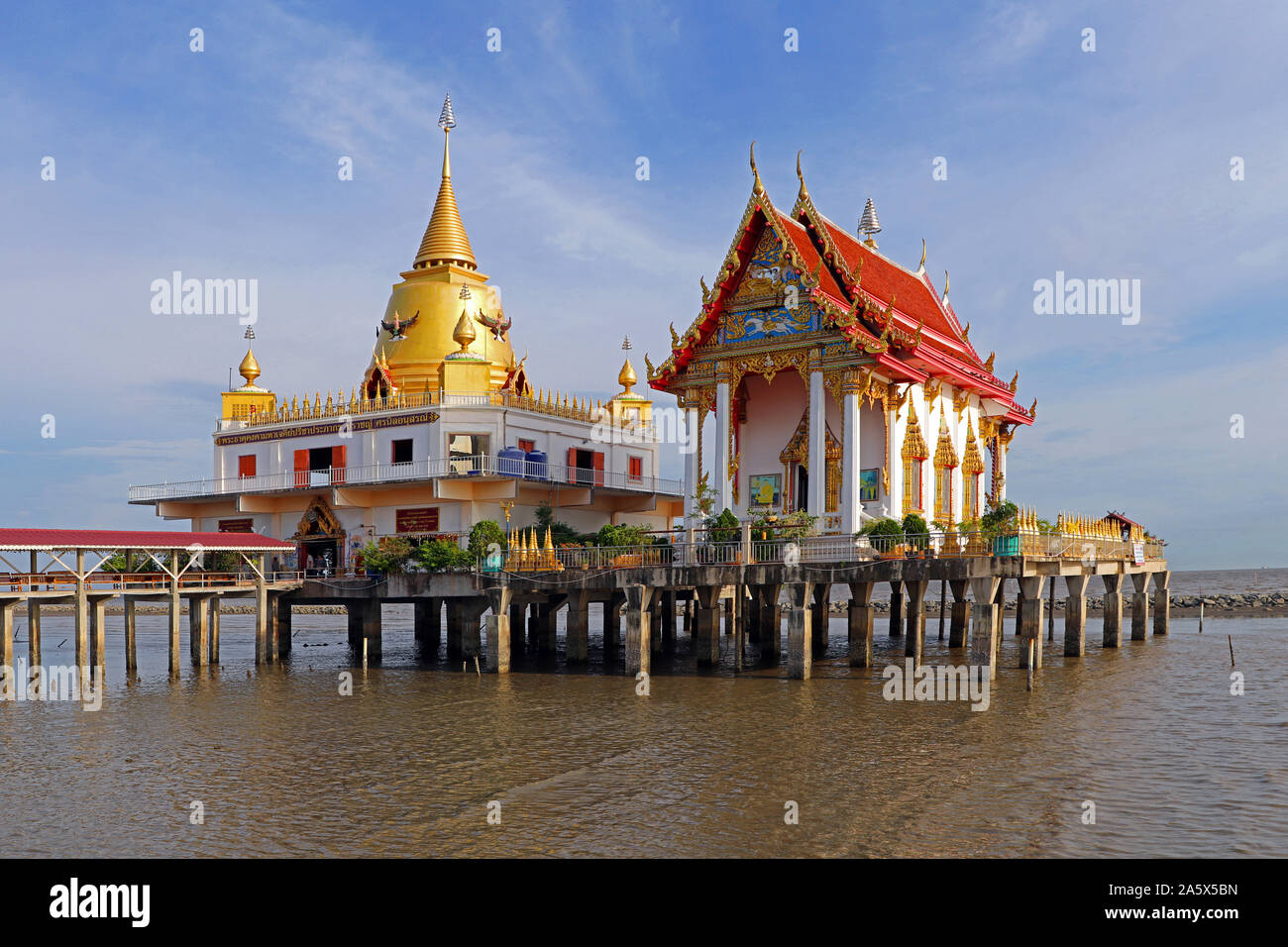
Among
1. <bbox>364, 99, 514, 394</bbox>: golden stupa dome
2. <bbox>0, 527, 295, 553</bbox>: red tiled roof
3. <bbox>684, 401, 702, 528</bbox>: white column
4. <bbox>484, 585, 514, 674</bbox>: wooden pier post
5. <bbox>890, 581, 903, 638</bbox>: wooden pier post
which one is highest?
<bbox>364, 99, 514, 394</bbox>: golden stupa dome

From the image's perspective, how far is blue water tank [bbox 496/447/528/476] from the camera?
1674 inches

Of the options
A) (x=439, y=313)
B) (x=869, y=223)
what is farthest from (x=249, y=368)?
(x=869, y=223)

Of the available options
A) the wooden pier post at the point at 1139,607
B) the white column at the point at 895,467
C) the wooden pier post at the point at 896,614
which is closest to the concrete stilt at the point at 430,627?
the white column at the point at 895,467

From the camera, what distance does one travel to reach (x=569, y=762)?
20.4m

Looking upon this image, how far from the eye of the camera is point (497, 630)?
34281 mm

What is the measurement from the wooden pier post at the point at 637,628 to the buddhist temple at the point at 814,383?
5.53 m

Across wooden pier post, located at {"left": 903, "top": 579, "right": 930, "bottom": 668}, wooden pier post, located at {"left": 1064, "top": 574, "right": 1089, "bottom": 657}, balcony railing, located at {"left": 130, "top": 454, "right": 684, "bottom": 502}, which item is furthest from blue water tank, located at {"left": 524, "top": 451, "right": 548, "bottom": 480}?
wooden pier post, located at {"left": 1064, "top": 574, "right": 1089, "bottom": 657}

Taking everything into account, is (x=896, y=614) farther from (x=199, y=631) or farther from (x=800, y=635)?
(x=199, y=631)

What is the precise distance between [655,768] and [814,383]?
1700 cm

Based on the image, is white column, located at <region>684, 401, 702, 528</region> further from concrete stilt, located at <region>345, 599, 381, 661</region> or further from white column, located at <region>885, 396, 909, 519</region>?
concrete stilt, located at <region>345, 599, 381, 661</region>

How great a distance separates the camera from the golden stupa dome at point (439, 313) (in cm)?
5062

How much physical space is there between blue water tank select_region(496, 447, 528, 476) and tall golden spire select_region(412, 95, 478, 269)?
15.1 meters

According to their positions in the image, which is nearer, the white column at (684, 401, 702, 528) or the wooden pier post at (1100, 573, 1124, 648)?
the white column at (684, 401, 702, 528)
